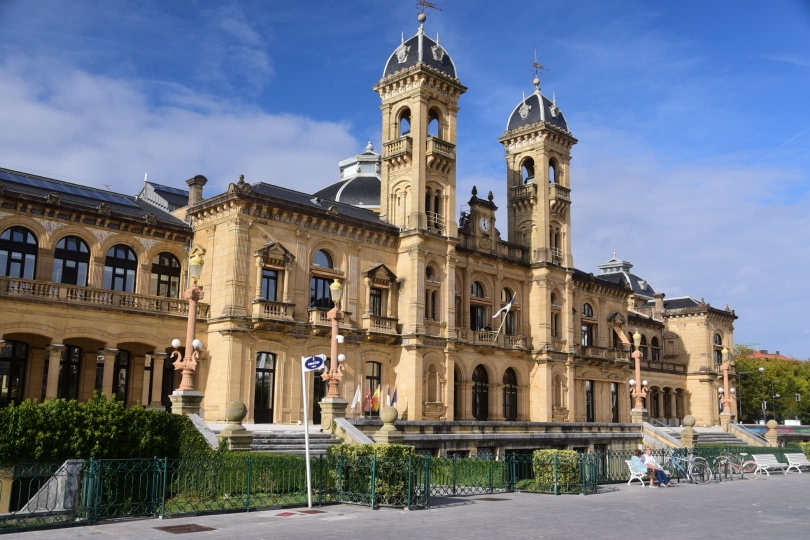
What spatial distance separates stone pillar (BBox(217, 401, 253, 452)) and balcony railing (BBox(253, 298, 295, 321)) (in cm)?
1114

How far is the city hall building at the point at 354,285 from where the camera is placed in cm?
3406

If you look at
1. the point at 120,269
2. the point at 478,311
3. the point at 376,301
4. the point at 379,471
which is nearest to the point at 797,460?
the point at 478,311

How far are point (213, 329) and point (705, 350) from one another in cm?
4831

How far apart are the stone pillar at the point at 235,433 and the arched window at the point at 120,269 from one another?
1458cm

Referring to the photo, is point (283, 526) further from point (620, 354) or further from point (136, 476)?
point (620, 354)

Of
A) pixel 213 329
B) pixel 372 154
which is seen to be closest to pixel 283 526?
pixel 213 329

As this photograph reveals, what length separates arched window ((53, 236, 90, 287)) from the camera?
3488 centimetres

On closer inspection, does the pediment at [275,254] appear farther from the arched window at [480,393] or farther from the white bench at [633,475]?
the white bench at [633,475]

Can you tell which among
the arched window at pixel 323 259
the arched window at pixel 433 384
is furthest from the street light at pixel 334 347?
the arched window at pixel 433 384

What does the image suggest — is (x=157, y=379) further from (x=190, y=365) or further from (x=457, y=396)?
(x=457, y=396)

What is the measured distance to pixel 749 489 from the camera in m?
27.6

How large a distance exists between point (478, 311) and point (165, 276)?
62.1 ft

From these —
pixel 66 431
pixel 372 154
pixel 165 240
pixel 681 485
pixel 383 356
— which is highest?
pixel 372 154

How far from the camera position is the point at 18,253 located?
110 feet
